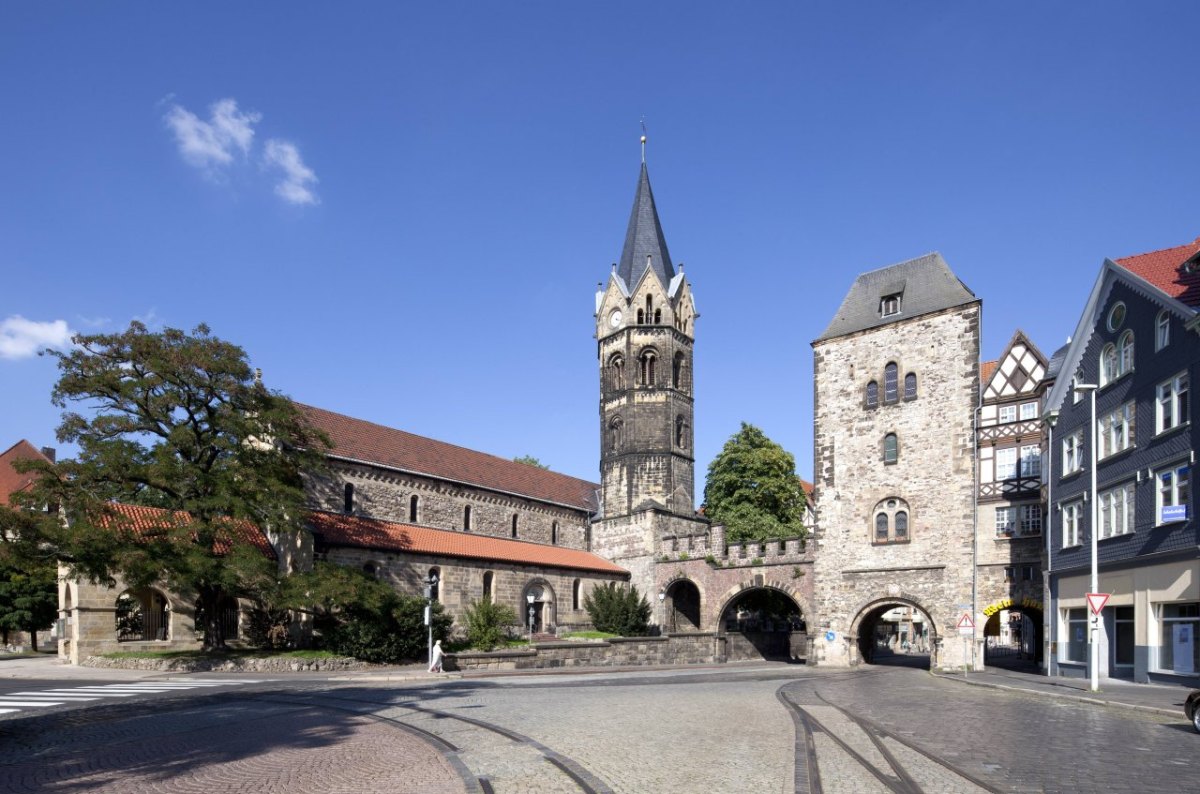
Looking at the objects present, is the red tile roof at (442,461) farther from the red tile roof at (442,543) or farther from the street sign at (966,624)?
the street sign at (966,624)

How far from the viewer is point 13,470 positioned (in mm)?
53562

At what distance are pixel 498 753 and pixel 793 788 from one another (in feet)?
13.1

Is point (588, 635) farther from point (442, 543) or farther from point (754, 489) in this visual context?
point (754, 489)

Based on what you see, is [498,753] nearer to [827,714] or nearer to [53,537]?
[827,714]

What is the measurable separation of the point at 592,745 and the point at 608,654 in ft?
84.4

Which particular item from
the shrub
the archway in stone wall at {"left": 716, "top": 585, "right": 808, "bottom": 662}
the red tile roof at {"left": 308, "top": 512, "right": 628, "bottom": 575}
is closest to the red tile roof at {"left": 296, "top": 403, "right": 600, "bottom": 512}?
the red tile roof at {"left": 308, "top": 512, "right": 628, "bottom": 575}

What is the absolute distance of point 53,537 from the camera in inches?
1072

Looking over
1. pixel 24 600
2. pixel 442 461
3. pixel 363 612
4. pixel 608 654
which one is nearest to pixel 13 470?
pixel 24 600

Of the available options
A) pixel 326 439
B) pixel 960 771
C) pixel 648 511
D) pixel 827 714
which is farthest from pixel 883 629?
pixel 960 771

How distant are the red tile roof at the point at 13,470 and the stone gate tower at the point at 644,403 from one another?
31461 mm

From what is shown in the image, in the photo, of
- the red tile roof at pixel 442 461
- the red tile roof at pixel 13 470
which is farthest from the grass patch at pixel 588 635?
the red tile roof at pixel 13 470

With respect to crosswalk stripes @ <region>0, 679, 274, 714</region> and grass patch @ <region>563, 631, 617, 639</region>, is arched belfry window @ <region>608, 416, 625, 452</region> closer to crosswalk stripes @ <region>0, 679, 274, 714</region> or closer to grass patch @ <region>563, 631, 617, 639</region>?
grass patch @ <region>563, 631, 617, 639</region>

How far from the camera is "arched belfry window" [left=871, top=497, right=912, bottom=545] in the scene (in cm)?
3725

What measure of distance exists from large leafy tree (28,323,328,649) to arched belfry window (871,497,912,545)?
2242 centimetres
